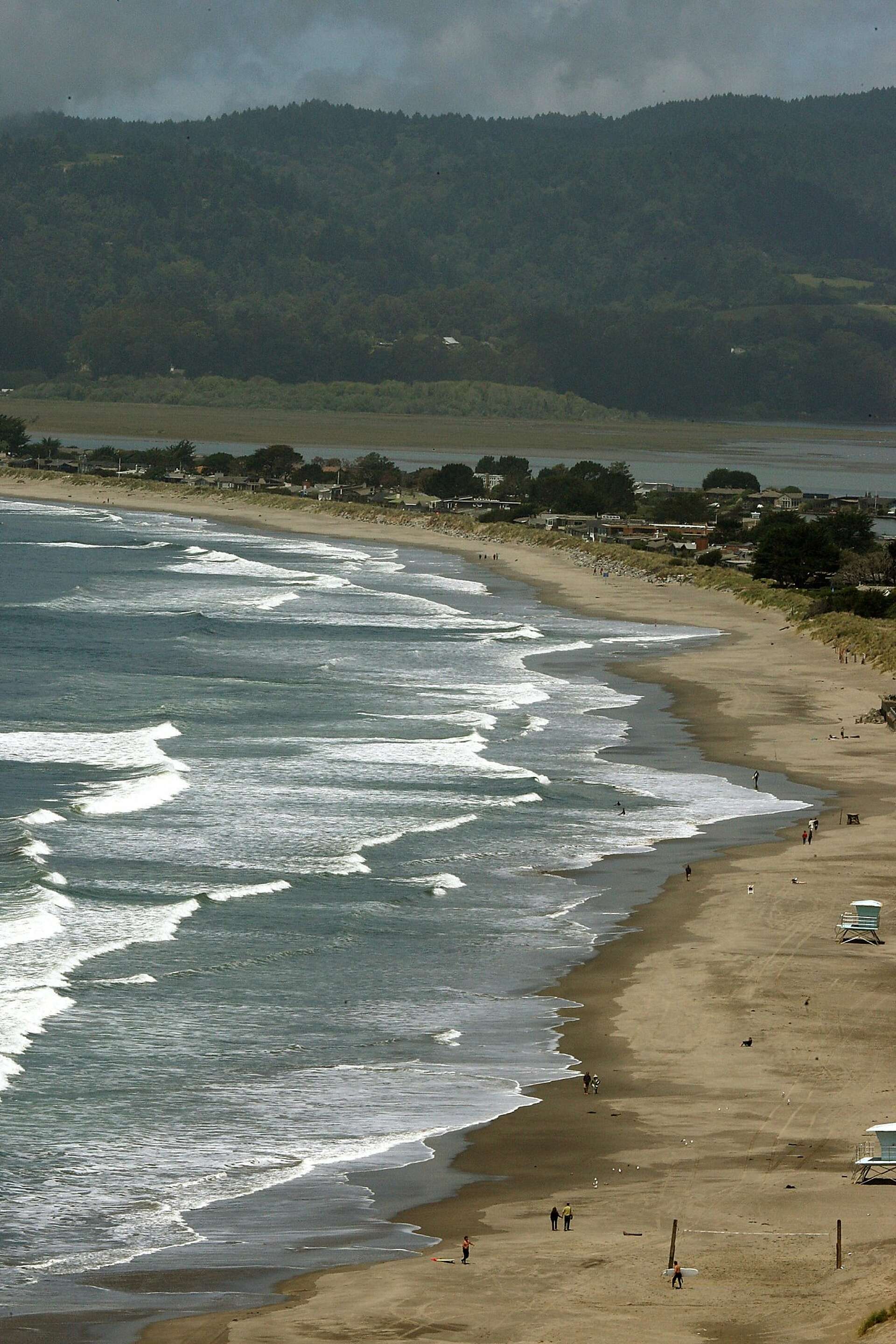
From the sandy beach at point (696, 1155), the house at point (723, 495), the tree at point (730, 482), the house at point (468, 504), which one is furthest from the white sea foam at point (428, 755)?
the tree at point (730, 482)

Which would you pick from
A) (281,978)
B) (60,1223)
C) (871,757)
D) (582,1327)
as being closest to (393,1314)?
(582,1327)

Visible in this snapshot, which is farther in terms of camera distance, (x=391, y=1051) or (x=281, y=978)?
(x=281, y=978)

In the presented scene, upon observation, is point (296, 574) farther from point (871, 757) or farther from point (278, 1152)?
point (278, 1152)

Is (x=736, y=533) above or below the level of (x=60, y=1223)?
above

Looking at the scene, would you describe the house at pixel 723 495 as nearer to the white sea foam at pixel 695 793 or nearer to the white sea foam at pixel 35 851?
the white sea foam at pixel 695 793

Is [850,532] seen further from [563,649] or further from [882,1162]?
[882,1162]

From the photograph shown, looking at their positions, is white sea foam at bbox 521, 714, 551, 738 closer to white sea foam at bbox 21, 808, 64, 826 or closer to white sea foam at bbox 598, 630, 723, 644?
white sea foam at bbox 21, 808, 64, 826
